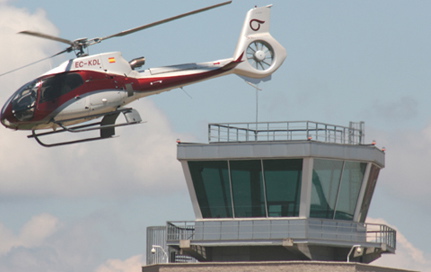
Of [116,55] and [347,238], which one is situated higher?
[116,55]

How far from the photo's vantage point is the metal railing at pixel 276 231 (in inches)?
2758

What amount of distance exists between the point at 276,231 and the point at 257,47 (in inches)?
362

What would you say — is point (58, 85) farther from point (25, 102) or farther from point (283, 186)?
point (283, 186)

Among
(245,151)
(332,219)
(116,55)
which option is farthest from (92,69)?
(332,219)

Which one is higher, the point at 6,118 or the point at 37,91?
the point at 37,91

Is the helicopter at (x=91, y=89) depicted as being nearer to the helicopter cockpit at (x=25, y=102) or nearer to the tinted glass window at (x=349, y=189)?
the helicopter cockpit at (x=25, y=102)

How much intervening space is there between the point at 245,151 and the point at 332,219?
215 inches

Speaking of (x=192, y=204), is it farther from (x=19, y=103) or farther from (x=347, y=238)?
(x=19, y=103)

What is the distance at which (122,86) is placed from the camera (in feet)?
215

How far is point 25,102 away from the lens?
62688 mm

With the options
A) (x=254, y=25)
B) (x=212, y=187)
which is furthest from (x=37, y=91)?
(x=254, y=25)

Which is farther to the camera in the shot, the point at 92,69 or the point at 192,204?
the point at 192,204

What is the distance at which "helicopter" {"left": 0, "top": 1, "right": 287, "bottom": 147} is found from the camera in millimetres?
62906

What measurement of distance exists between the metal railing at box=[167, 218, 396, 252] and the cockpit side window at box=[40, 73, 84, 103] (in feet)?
37.0
